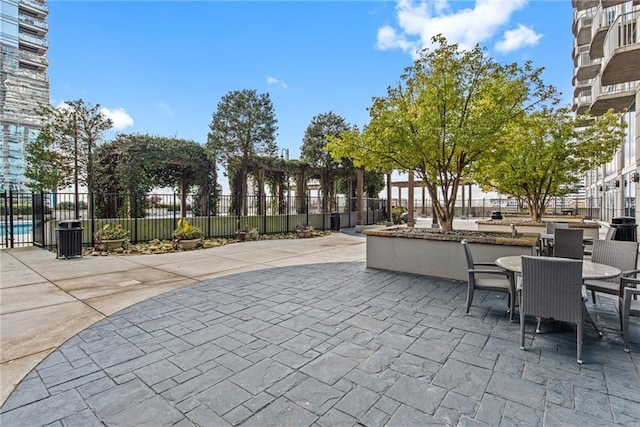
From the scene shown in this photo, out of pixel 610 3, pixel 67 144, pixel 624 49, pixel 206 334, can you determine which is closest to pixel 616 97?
pixel 610 3

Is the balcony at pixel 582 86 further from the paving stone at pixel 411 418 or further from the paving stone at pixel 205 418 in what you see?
the paving stone at pixel 205 418

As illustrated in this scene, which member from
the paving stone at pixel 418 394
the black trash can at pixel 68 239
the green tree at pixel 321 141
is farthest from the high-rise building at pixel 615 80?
the black trash can at pixel 68 239

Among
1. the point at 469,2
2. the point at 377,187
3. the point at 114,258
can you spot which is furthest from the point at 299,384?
the point at 377,187

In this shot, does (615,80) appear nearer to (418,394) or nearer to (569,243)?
(569,243)

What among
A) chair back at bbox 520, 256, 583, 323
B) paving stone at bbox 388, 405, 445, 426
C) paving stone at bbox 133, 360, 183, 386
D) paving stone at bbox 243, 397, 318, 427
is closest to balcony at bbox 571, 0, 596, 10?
chair back at bbox 520, 256, 583, 323

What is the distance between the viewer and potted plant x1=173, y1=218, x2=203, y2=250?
9211 millimetres

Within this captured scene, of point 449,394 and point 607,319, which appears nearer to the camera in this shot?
point 449,394

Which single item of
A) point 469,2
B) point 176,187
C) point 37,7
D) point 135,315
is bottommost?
point 135,315

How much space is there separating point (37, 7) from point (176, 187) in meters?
52.7

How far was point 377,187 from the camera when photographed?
70.0 feet

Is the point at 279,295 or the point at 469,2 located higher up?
the point at 469,2

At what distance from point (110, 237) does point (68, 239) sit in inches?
56.8

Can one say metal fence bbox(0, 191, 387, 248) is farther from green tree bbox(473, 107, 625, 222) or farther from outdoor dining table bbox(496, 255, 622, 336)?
outdoor dining table bbox(496, 255, 622, 336)

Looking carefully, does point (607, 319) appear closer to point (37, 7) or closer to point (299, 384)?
point (299, 384)
